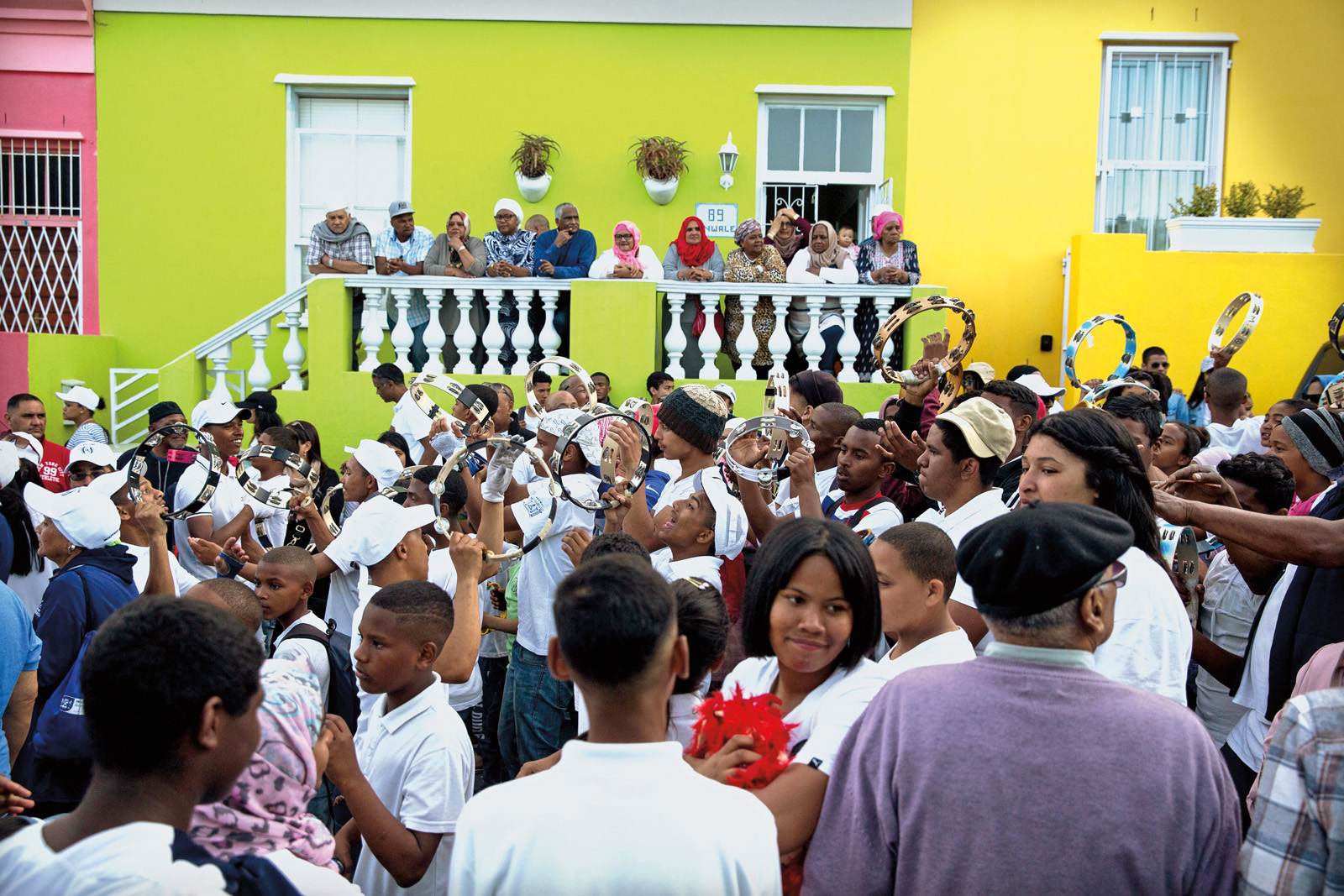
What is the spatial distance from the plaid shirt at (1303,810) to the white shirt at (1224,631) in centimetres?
216

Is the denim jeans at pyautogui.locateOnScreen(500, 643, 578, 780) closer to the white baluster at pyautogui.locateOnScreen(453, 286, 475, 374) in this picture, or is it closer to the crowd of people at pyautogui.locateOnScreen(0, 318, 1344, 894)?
the crowd of people at pyautogui.locateOnScreen(0, 318, 1344, 894)

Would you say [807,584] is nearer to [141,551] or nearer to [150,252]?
[141,551]

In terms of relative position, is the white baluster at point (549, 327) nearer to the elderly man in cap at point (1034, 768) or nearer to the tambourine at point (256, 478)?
the tambourine at point (256, 478)

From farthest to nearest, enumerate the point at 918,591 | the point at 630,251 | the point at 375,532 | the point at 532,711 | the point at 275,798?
the point at 630,251, the point at 532,711, the point at 375,532, the point at 918,591, the point at 275,798

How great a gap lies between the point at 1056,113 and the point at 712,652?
10.9 m

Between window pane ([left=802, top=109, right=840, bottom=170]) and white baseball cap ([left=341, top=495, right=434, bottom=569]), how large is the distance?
9.45 m

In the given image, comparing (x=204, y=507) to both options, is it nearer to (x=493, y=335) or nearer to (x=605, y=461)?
(x=605, y=461)

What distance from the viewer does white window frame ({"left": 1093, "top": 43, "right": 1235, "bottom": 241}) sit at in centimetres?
1193

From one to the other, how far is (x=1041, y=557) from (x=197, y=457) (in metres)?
4.41

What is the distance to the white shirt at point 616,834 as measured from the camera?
5.78ft

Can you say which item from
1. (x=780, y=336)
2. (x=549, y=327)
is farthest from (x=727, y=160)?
(x=549, y=327)

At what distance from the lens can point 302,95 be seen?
12.3 meters

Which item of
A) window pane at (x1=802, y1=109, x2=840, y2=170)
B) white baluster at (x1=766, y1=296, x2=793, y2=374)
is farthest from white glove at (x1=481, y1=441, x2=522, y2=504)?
window pane at (x1=802, y1=109, x2=840, y2=170)

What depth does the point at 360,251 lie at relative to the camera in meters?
10.2
